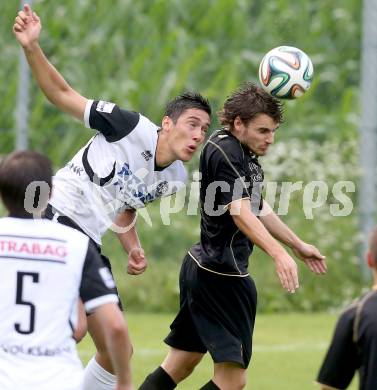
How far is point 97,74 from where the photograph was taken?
47.0 ft

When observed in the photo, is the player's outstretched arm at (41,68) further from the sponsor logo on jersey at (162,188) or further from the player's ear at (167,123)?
the sponsor logo on jersey at (162,188)

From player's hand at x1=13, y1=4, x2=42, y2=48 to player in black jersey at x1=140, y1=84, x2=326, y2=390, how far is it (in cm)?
112

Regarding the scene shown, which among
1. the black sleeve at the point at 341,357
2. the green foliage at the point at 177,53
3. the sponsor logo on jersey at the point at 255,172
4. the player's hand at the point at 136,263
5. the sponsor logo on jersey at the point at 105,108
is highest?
the green foliage at the point at 177,53

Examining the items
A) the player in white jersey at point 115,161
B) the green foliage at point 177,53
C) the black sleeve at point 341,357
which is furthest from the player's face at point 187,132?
the green foliage at point 177,53

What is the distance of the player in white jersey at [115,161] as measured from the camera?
6414 millimetres

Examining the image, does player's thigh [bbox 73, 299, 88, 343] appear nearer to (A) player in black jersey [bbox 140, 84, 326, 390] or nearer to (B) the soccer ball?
(A) player in black jersey [bbox 140, 84, 326, 390]

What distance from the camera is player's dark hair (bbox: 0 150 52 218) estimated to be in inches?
170

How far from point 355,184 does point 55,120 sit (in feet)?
11.4

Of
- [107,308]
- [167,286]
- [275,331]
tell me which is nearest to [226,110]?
[107,308]

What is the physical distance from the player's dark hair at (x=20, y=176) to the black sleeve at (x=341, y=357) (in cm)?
118

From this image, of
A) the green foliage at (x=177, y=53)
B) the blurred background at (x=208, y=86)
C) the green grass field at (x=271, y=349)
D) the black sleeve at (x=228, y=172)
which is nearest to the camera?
the black sleeve at (x=228, y=172)

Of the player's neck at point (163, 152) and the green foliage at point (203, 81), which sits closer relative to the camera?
the player's neck at point (163, 152)

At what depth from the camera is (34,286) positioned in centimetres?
427

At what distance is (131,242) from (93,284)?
8.10 ft
